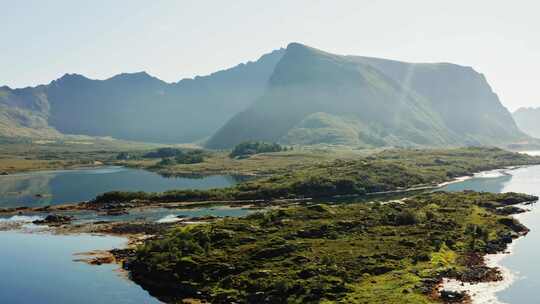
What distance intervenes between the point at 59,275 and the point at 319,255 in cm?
5179

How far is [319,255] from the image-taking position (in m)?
96.4

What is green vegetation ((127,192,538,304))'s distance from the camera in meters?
80.9

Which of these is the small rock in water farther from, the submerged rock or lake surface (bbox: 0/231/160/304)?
the submerged rock

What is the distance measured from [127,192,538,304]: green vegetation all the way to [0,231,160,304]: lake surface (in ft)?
17.3

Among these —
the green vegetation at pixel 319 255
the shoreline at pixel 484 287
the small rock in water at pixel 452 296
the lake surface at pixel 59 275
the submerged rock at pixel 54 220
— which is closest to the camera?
the small rock in water at pixel 452 296

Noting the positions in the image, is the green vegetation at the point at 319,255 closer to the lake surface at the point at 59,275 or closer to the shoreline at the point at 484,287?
the shoreline at the point at 484,287

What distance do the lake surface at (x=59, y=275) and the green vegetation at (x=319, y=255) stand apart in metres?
5.27

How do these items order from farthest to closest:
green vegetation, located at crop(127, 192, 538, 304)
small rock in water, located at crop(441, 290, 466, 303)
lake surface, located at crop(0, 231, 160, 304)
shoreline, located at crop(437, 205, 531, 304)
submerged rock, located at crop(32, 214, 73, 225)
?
1. submerged rock, located at crop(32, 214, 73, 225)
2. lake surface, located at crop(0, 231, 160, 304)
3. green vegetation, located at crop(127, 192, 538, 304)
4. shoreline, located at crop(437, 205, 531, 304)
5. small rock in water, located at crop(441, 290, 466, 303)

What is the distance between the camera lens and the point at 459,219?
435 ft

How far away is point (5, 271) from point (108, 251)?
21138 mm

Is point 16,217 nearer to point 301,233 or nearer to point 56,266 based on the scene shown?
point 56,266

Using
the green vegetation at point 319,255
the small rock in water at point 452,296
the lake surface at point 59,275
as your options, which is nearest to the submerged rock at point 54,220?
the lake surface at point 59,275

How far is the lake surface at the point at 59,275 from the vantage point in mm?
87750

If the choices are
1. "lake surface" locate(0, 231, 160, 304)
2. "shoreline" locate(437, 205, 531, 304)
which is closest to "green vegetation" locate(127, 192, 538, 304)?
"shoreline" locate(437, 205, 531, 304)
